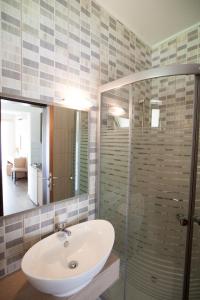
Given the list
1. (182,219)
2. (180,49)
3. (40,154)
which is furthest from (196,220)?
(180,49)

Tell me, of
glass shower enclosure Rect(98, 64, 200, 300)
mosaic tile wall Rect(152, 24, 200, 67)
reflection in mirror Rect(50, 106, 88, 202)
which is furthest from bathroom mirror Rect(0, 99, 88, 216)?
mosaic tile wall Rect(152, 24, 200, 67)

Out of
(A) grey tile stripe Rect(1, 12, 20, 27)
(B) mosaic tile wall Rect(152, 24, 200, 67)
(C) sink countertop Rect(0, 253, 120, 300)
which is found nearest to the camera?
(C) sink countertop Rect(0, 253, 120, 300)

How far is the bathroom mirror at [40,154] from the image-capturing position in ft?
3.68

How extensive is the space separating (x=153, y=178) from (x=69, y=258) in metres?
0.87

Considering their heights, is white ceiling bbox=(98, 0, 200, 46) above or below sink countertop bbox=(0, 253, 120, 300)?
above

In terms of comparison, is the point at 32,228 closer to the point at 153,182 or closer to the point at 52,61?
the point at 153,182

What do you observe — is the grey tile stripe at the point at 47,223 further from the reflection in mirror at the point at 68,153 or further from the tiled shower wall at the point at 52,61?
the reflection in mirror at the point at 68,153

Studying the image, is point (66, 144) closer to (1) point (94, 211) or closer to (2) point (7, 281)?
(1) point (94, 211)

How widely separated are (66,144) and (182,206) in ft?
3.58

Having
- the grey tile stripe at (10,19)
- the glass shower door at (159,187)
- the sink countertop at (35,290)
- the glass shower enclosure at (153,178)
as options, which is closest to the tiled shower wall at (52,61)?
the grey tile stripe at (10,19)

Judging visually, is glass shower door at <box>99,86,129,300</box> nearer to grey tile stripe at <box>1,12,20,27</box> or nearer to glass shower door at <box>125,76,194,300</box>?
glass shower door at <box>125,76,194,300</box>

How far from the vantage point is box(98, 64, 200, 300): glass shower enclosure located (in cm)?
125

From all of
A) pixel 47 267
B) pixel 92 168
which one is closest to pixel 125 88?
pixel 92 168

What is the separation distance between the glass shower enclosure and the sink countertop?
45 cm
